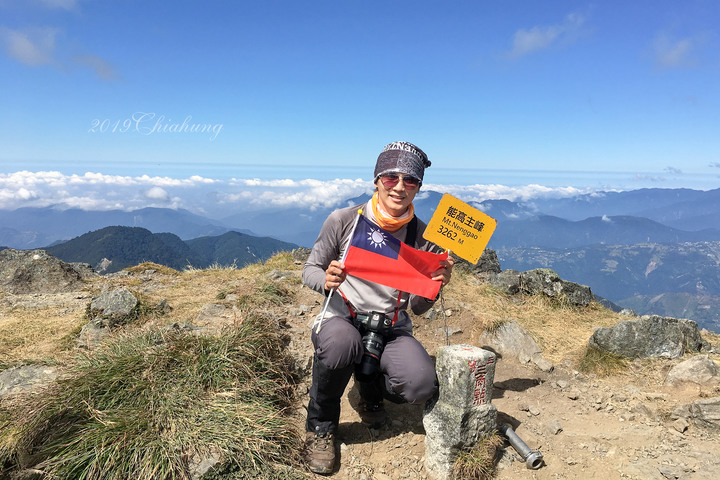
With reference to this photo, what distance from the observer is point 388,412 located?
508 cm

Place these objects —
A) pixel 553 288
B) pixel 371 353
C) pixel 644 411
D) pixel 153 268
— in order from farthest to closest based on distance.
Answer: pixel 153 268 → pixel 553 288 → pixel 644 411 → pixel 371 353

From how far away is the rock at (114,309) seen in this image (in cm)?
702

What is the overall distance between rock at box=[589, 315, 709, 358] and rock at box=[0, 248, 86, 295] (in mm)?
13678

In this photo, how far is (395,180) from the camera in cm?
402

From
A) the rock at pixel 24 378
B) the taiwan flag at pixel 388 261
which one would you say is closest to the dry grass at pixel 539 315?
the taiwan flag at pixel 388 261

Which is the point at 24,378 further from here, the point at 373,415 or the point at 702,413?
the point at 702,413

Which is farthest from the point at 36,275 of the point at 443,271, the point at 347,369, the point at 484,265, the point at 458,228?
the point at 484,265

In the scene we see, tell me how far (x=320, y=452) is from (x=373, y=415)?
0.99 metres

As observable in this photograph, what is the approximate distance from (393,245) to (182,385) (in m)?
2.88

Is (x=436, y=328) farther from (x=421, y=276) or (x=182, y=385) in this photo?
(x=182, y=385)

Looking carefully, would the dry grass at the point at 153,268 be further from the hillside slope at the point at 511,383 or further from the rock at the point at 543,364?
the rock at the point at 543,364

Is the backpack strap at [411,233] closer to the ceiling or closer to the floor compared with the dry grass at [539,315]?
closer to the ceiling

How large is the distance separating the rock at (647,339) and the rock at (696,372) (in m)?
0.86

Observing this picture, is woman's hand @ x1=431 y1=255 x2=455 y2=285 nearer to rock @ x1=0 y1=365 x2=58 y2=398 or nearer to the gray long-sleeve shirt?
the gray long-sleeve shirt
